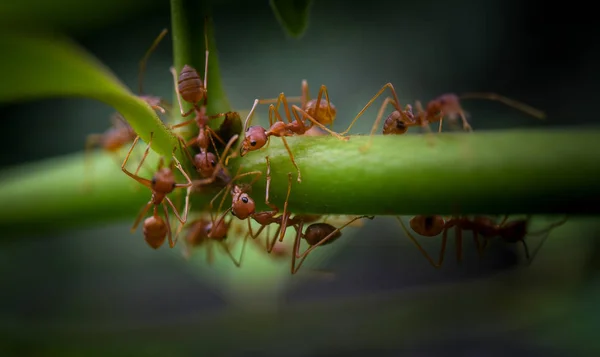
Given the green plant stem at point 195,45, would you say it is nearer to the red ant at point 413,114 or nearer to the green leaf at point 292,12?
the green leaf at point 292,12

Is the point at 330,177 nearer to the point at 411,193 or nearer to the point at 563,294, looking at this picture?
the point at 411,193

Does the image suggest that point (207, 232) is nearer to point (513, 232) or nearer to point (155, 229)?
point (155, 229)

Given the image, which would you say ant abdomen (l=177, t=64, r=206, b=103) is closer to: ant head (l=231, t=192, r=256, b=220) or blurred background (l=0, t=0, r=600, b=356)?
ant head (l=231, t=192, r=256, b=220)

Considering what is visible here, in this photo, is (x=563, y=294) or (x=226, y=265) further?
(x=226, y=265)

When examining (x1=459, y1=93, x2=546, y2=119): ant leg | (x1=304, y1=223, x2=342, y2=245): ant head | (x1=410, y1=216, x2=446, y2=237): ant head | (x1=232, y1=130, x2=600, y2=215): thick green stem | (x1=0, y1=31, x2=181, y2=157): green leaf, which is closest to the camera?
(x1=0, y1=31, x2=181, y2=157): green leaf

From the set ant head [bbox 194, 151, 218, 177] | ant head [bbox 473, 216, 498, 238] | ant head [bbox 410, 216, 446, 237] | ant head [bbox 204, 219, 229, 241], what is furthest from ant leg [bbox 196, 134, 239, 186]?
ant head [bbox 473, 216, 498, 238]

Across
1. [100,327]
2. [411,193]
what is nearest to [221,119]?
[411,193]
